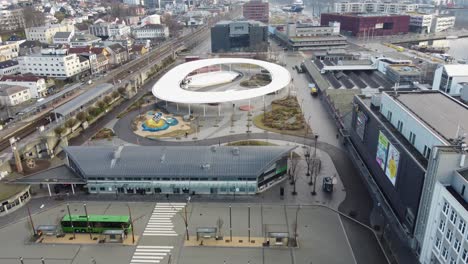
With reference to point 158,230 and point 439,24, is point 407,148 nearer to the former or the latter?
point 158,230

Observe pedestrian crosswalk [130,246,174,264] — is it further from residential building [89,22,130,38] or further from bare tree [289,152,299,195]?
residential building [89,22,130,38]

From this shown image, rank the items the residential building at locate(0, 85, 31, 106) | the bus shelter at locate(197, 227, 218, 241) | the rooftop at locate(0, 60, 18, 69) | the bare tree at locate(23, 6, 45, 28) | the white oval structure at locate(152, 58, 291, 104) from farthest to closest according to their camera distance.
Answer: the bare tree at locate(23, 6, 45, 28), the rooftop at locate(0, 60, 18, 69), the residential building at locate(0, 85, 31, 106), the white oval structure at locate(152, 58, 291, 104), the bus shelter at locate(197, 227, 218, 241)

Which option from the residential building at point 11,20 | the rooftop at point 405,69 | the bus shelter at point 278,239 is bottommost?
the bus shelter at point 278,239


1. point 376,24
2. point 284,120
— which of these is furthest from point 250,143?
point 376,24

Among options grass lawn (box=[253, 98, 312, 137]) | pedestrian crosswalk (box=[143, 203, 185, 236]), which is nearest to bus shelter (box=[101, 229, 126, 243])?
pedestrian crosswalk (box=[143, 203, 185, 236])

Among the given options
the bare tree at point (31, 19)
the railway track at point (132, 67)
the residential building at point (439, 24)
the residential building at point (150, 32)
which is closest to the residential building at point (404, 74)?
the railway track at point (132, 67)

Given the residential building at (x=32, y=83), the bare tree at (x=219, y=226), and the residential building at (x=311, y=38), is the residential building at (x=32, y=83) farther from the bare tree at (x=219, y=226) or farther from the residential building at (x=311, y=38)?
the residential building at (x=311, y=38)
